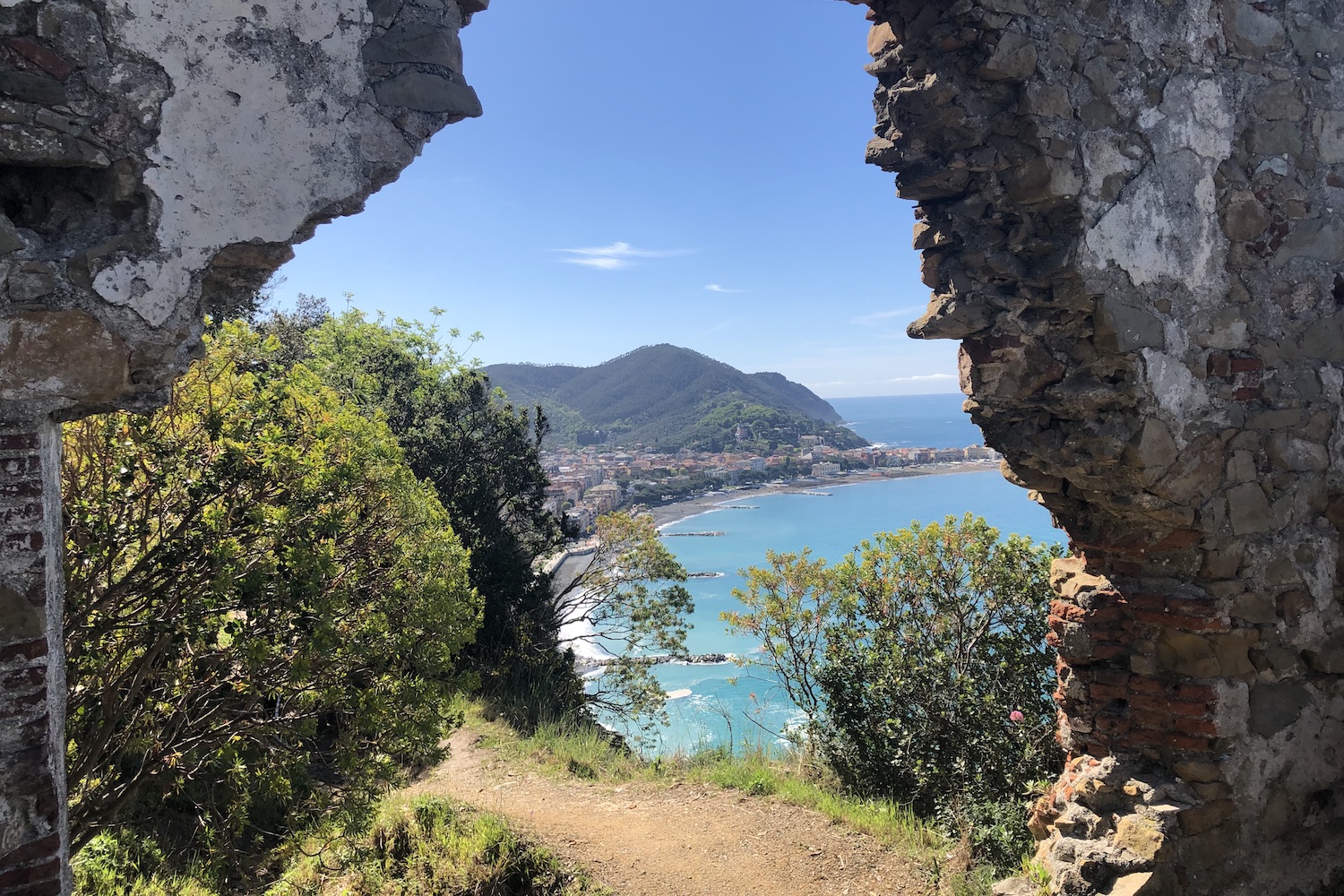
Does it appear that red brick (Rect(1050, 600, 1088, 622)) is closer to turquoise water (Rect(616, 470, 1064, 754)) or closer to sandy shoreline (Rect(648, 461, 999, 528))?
turquoise water (Rect(616, 470, 1064, 754))

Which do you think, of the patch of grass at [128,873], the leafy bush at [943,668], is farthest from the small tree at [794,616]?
the patch of grass at [128,873]

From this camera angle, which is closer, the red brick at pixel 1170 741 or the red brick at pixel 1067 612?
the red brick at pixel 1170 741

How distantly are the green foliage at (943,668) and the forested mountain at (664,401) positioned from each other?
103ft

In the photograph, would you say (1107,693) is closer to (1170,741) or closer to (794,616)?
(1170,741)

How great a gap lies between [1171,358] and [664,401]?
Result: 45819 mm

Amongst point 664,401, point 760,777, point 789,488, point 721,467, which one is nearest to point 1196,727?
point 760,777

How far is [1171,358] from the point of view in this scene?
3166 mm

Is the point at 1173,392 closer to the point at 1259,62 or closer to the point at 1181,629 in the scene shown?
the point at 1181,629

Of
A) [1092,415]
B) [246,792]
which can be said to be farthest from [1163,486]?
[246,792]

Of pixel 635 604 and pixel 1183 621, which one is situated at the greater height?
pixel 1183 621

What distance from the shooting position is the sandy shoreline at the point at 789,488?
2784 cm

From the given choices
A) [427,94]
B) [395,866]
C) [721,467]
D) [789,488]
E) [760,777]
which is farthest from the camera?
[721,467]

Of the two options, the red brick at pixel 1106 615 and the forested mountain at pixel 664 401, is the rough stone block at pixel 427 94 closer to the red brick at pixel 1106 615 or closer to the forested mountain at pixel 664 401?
the red brick at pixel 1106 615

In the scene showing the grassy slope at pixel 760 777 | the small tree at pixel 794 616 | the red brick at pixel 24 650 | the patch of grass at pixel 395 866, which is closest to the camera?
the red brick at pixel 24 650
